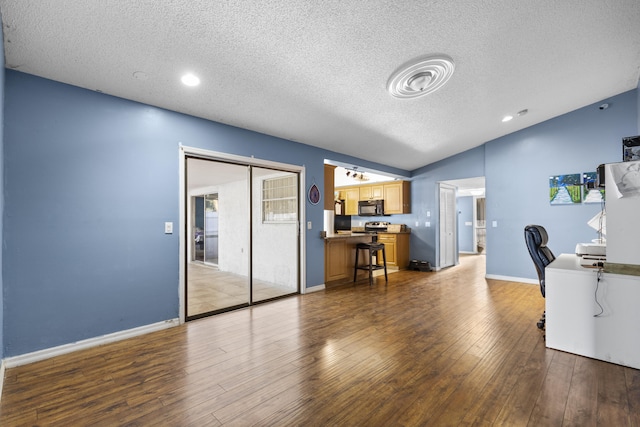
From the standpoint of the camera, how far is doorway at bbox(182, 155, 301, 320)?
4086 millimetres

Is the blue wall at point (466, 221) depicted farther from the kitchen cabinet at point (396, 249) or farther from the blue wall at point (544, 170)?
the blue wall at point (544, 170)

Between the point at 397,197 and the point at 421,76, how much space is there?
4398mm

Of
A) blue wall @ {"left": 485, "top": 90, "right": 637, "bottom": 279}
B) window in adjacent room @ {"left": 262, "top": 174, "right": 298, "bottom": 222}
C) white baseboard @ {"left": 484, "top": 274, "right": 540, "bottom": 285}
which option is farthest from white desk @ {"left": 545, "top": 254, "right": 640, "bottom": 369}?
window in adjacent room @ {"left": 262, "top": 174, "right": 298, "bottom": 222}

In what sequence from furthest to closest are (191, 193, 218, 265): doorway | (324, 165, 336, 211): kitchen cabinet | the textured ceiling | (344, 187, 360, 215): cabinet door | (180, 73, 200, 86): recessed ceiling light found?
(344, 187, 360, 215): cabinet door
(191, 193, 218, 265): doorway
(324, 165, 336, 211): kitchen cabinet
(180, 73, 200, 86): recessed ceiling light
the textured ceiling

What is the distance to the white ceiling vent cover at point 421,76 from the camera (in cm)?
289

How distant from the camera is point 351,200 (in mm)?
8344

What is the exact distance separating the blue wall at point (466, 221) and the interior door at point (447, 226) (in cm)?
323

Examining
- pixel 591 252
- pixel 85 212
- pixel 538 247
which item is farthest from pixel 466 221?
pixel 85 212

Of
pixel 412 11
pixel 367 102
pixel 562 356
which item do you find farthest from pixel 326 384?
pixel 367 102

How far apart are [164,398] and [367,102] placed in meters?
3.54

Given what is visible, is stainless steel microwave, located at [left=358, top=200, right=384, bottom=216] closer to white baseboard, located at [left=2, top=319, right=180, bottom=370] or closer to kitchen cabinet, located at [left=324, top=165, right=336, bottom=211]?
kitchen cabinet, located at [left=324, top=165, right=336, bottom=211]

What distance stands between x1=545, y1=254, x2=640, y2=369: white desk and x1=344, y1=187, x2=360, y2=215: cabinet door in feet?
18.3

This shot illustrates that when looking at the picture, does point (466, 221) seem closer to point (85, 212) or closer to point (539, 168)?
point (539, 168)

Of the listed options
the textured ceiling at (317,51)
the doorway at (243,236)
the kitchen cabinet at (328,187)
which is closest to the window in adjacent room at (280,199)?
the doorway at (243,236)
